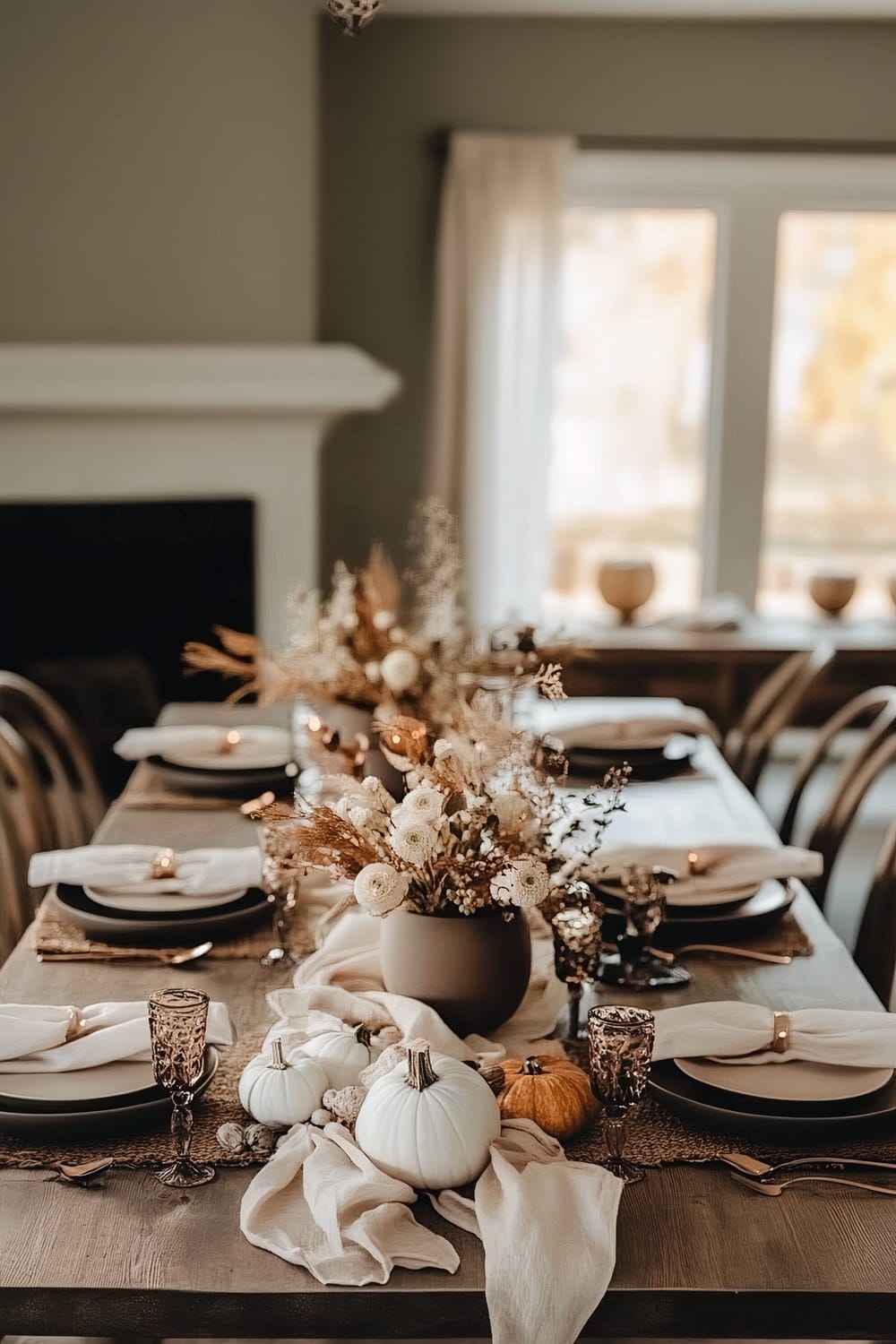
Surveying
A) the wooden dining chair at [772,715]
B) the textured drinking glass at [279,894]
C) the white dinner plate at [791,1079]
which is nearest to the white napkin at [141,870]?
the textured drinking glass at [279,894]

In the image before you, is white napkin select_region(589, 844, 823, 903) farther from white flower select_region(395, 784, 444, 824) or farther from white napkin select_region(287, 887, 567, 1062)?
white flower select_region(395, 784, 444, 824)

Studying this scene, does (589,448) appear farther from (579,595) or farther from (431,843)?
(431,843)

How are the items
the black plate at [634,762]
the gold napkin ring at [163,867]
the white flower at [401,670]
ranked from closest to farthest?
the gold napkin ring at [163,867]
the white flower at [401,670]
the black plate at [634,762]

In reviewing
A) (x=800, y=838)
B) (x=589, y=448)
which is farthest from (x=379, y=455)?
(x=800, y=838)

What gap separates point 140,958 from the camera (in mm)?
1708

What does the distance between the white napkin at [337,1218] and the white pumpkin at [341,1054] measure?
0.30 ft

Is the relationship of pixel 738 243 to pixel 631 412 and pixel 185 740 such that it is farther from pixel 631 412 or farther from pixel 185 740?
pixel 185 740

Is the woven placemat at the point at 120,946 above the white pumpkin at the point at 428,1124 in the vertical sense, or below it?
below

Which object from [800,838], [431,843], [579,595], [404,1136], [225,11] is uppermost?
[225,11]

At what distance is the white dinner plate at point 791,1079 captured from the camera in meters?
1.32

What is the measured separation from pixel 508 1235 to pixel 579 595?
4.56 metres

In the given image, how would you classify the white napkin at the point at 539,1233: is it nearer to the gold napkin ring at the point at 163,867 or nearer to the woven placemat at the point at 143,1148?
the woven placemat at the point at 143,1148

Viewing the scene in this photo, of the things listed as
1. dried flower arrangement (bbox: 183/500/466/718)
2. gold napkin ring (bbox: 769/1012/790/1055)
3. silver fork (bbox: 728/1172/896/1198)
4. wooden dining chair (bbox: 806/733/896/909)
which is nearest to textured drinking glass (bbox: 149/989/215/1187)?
silver fork (bbox: 728/1172/896/1198)

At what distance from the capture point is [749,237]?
5230mm
